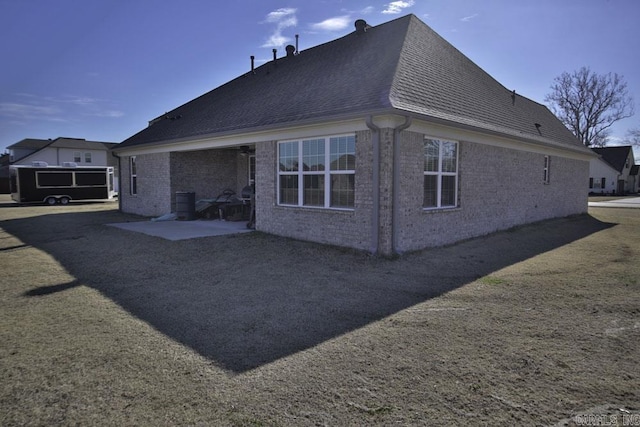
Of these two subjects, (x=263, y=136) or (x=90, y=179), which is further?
(x=90, y=179)

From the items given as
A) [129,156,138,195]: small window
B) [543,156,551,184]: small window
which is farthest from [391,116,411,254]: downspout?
[129,156,138,195]: small window

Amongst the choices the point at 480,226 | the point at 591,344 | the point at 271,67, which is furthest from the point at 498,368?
the point at 271,67

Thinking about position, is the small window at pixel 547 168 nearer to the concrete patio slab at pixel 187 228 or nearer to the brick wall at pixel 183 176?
the concrete patio slab at pixel 187 228

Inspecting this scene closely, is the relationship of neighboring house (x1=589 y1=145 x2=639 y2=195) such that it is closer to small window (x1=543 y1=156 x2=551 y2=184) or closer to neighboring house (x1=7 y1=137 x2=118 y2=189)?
small window (x1=543 y1=156 x2=551 y2=184)

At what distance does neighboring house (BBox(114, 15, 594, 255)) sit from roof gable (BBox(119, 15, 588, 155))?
0.06 metres

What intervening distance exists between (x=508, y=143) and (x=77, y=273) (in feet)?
41.1

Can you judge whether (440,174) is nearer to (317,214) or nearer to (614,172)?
(317,214)

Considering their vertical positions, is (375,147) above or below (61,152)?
below

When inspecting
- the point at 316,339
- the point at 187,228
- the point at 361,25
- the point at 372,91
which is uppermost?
the point at 361,25

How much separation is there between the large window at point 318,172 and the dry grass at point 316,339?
1679 millimetres

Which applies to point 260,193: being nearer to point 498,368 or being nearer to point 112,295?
point 112,295

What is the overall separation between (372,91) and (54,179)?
26.3m

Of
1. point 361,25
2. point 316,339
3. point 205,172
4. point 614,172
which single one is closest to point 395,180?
point 316,339

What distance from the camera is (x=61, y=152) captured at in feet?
154
